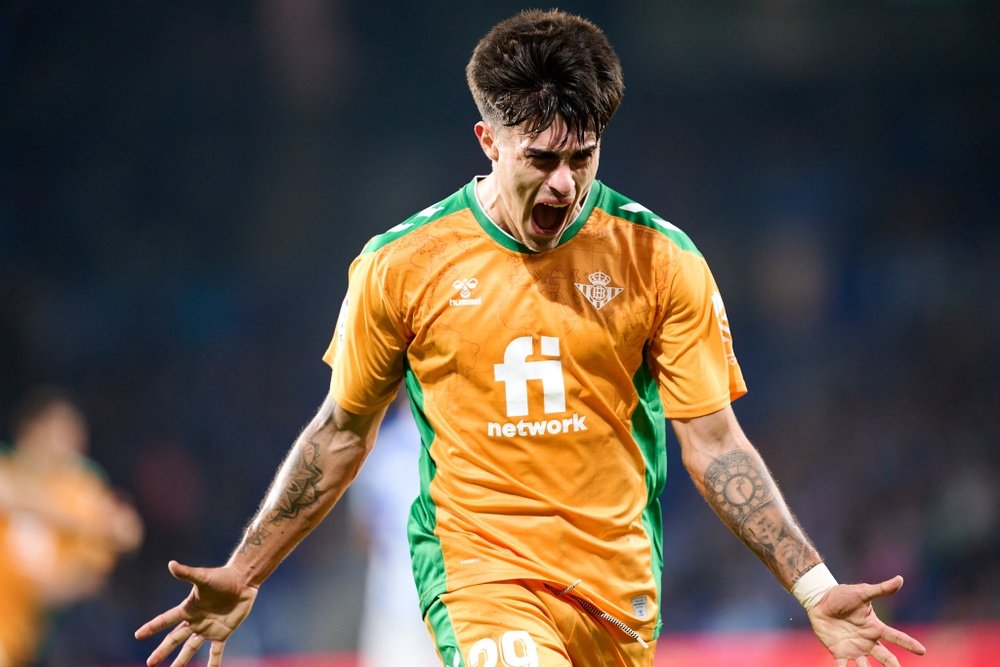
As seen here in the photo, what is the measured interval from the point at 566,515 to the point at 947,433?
847 cm

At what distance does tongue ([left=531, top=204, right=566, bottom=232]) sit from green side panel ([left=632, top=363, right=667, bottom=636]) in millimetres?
444

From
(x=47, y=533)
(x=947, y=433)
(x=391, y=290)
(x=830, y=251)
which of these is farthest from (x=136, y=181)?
(x=391, y=290)

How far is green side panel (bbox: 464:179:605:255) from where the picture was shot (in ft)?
9.64

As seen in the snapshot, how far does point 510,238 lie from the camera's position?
2.94 metres

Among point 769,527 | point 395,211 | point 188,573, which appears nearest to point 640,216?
point 769,527

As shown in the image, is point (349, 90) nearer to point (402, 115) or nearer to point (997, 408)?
point (402, 115)

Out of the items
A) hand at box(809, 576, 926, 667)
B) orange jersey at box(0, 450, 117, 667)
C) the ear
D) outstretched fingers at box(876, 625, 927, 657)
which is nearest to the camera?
outstretched fingers at box(876, 625, 927, 657)

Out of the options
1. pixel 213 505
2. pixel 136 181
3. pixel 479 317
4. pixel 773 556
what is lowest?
pixel 213 505

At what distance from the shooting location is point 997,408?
10445 mm

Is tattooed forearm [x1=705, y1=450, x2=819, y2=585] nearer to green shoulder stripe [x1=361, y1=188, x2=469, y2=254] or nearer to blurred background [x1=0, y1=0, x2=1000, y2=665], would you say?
green shoulder stripe [x1=361, y1=188, x2=469, y2=254]

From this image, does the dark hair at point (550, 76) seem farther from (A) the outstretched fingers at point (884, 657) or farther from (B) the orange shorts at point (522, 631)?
(A) the outstretched fingers at point (884, 657)

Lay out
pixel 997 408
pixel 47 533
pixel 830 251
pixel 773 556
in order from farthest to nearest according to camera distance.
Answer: pixel 830 251, pixel 997 408, pixel 47 533, pixel 773 556

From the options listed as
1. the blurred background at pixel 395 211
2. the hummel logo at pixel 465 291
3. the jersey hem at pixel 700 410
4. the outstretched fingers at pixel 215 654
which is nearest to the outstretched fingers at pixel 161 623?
the outstretched fingers at pixel 215 654

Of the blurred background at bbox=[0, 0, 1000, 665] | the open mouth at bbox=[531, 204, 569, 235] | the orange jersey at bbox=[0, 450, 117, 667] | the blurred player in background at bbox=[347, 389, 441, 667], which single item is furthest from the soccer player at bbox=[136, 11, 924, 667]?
the blurred background at bbox=[0, 0, 1000, 665]
